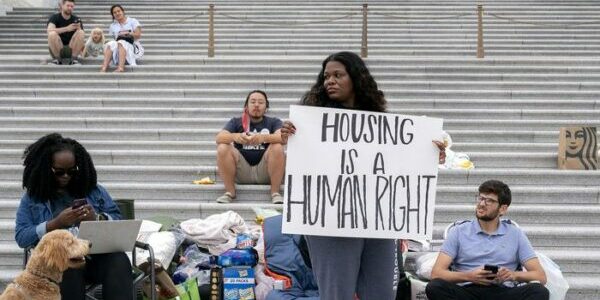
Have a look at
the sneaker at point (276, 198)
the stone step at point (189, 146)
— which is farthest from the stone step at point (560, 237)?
the stone step at point (189, 146)

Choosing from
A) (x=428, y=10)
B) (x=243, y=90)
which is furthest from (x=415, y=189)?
(x=428, y=10)

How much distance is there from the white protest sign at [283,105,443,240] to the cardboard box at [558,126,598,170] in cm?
436

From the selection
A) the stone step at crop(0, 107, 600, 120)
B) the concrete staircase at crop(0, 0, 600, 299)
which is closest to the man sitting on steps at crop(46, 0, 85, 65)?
the concrete staircase at crop(0, 0, 600, 299)

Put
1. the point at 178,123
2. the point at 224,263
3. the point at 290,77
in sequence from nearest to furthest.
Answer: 1. the point at 224,263
2. the point at 178,123
3. the point at 290,77

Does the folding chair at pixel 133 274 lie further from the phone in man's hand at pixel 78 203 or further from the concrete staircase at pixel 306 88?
the concrete staircase at pixel 306 88

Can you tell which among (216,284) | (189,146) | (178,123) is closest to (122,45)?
(178,123)

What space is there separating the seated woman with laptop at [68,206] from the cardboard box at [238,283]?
92cm

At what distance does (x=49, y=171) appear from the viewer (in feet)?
16.6

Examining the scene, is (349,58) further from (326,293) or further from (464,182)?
(464,182)

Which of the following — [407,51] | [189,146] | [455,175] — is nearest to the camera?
[455,175]

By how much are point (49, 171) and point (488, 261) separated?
108 inches

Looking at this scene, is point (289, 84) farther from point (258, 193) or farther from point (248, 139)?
point (248, 139)

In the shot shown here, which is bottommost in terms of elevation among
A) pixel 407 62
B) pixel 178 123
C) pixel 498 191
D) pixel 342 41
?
pixel 498 191

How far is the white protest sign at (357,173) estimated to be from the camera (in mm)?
3867
